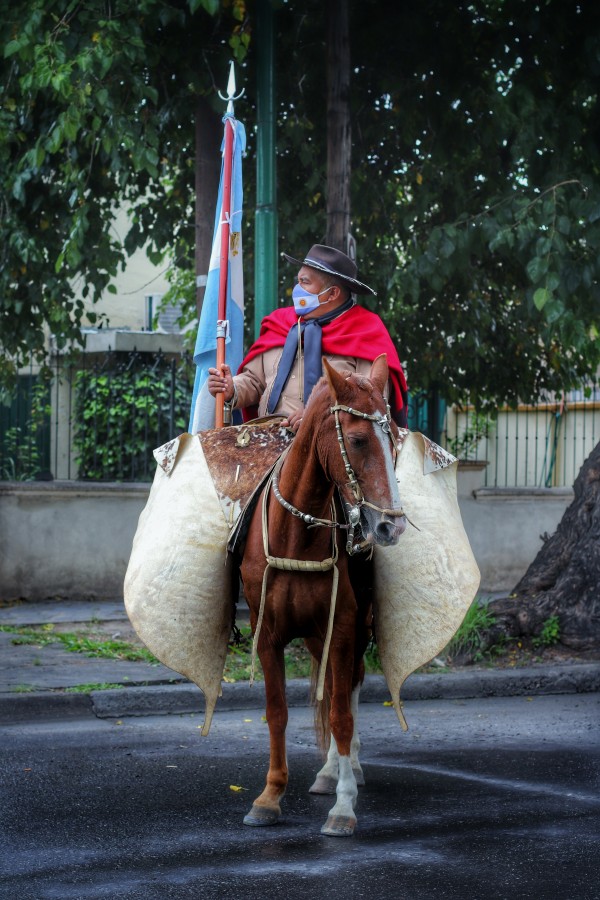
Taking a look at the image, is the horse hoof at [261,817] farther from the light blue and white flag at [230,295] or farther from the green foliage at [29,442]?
the green foliage at [29,442]

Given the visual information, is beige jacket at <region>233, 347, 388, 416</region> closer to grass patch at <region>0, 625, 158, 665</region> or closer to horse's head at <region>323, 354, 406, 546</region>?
horse's head at <region>323, 354, 406, 546</region>

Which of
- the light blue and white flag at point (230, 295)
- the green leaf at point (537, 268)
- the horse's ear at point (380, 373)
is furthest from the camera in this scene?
the green leaf at point (537, 268)

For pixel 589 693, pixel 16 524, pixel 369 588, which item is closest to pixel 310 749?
pixel 369 588

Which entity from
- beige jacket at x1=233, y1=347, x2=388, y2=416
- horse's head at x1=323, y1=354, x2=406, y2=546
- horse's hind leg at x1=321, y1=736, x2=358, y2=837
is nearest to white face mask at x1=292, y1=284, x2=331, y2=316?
beige jacket at x1=233, y1=347, x2=388, y2=416

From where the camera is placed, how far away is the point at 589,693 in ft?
28.1

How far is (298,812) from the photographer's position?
213 inches

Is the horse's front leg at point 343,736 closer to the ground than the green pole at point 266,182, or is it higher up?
closer to the ground

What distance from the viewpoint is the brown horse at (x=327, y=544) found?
4523 millimetres

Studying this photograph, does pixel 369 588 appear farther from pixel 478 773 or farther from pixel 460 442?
pixel 460 442

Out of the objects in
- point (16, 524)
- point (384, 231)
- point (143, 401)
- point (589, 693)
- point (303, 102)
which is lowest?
point (589, 693)

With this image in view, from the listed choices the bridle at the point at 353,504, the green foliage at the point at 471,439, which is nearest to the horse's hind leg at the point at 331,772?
the bridle at the point at 353,504

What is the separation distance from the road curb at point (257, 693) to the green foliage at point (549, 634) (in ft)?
1.08

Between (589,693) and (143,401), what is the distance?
5.55 m

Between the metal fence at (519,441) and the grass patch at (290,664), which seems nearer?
the grass patch at (290,664)
